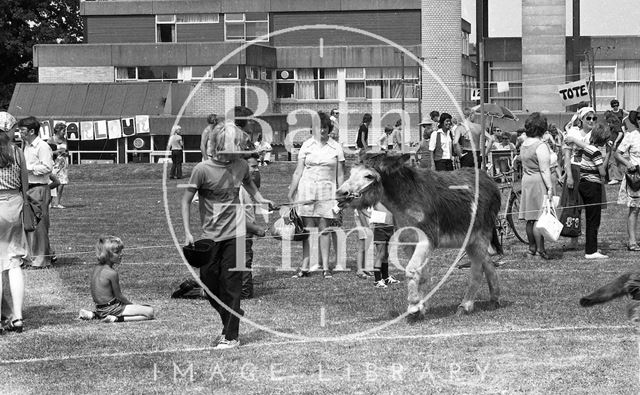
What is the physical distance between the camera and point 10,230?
12.0 metres

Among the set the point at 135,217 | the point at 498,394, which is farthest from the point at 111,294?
the point at 135,217

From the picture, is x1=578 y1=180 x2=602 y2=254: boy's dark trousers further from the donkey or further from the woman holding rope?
the donkey

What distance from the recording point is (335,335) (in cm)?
1120

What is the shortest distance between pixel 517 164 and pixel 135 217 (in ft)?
32.2

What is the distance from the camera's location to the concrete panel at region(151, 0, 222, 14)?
7419cm

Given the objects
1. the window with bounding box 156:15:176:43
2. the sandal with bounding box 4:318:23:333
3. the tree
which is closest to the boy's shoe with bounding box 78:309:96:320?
the sandal with bounding box 4:318:23:333

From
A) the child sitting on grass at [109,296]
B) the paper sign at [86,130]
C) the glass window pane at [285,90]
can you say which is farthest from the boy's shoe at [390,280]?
the glass window pane at [285,90]

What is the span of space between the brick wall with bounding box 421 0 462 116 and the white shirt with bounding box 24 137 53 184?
47.9 meters

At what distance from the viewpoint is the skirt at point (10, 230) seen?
1192 centimetres

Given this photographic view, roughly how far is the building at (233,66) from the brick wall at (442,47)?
97mm

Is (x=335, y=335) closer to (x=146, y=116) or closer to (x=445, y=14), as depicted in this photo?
(x=146, y=116)

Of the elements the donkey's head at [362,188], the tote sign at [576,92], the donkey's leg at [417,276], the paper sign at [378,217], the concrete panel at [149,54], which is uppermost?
the concrete panel at [149,54]

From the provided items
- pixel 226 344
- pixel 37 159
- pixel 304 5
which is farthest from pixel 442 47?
pixel 226 344

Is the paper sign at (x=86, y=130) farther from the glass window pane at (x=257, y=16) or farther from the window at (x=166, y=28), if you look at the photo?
the glass window pane at (x=257, y=16)
